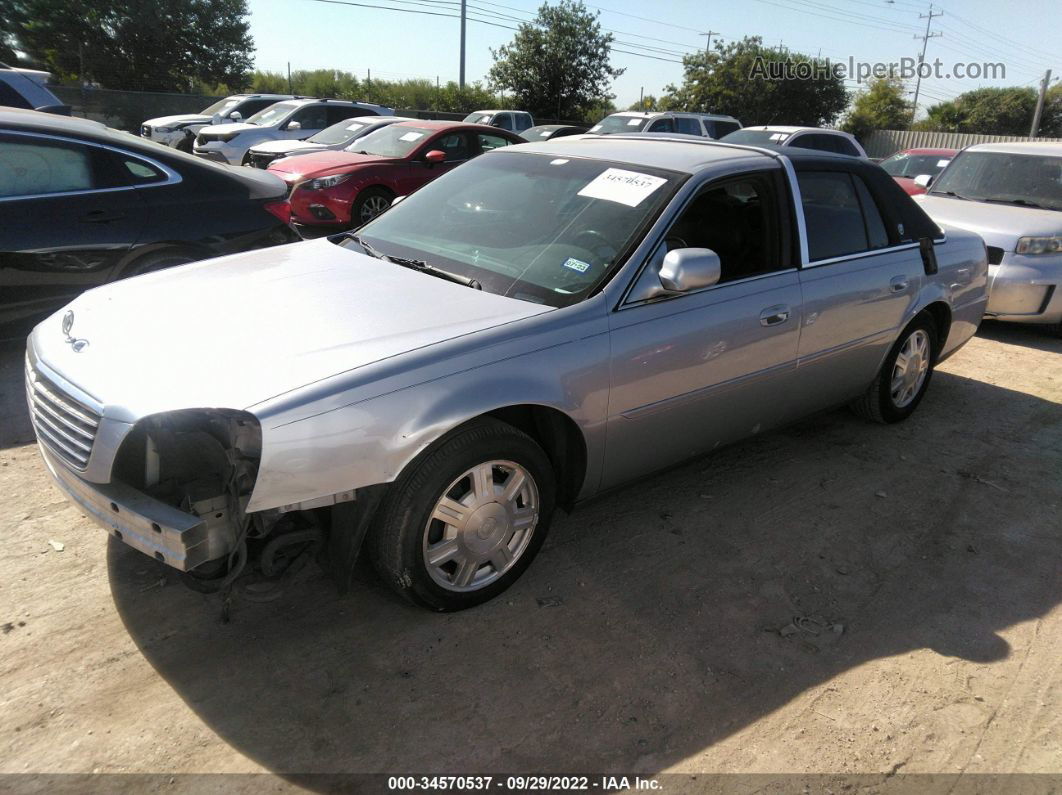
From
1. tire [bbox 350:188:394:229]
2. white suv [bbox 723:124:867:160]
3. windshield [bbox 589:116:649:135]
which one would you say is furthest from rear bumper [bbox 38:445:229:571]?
windshield [bbox 589:116:649:135]

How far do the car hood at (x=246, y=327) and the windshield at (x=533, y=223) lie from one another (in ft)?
0.63

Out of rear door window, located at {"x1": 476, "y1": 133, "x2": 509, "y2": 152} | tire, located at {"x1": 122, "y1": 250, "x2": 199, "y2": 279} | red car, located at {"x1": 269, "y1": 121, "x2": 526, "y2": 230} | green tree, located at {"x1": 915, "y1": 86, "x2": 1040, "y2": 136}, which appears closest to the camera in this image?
tire, located at {"x1": 122, "y1": 250, "x2": 199, "y2": 279}

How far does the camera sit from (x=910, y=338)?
15.9 ft

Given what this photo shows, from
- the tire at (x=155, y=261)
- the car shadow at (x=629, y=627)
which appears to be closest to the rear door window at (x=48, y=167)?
the tire at (x=155, y=261)

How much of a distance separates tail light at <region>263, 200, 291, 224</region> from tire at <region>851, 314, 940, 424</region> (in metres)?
4.23

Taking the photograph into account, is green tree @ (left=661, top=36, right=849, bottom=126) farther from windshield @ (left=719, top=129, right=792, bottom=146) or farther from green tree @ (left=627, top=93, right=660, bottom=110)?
windshield @ (left=719, top=129, right=792, bottom=146)

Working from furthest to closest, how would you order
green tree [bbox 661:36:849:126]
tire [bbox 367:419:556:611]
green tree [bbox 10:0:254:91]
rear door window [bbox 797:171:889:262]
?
green tree [bbox 661:36:849:126]
green tree [bbox 10:0:254:91]
rear door window [bbox 797:171:889:262]
tire [bbox 367:419:556:611]

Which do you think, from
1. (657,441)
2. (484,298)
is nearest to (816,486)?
(657,441)

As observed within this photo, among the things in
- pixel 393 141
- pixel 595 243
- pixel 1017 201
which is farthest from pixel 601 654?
pixel 393 141

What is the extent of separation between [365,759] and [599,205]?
2.41m

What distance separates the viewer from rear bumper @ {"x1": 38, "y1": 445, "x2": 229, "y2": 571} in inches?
95.9

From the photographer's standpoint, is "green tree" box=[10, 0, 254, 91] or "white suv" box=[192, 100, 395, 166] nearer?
"white suv" box=[192, 100, 395, 166]

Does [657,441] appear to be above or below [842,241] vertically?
below

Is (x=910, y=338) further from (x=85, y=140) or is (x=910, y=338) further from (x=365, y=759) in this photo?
(x=85, y=140)
